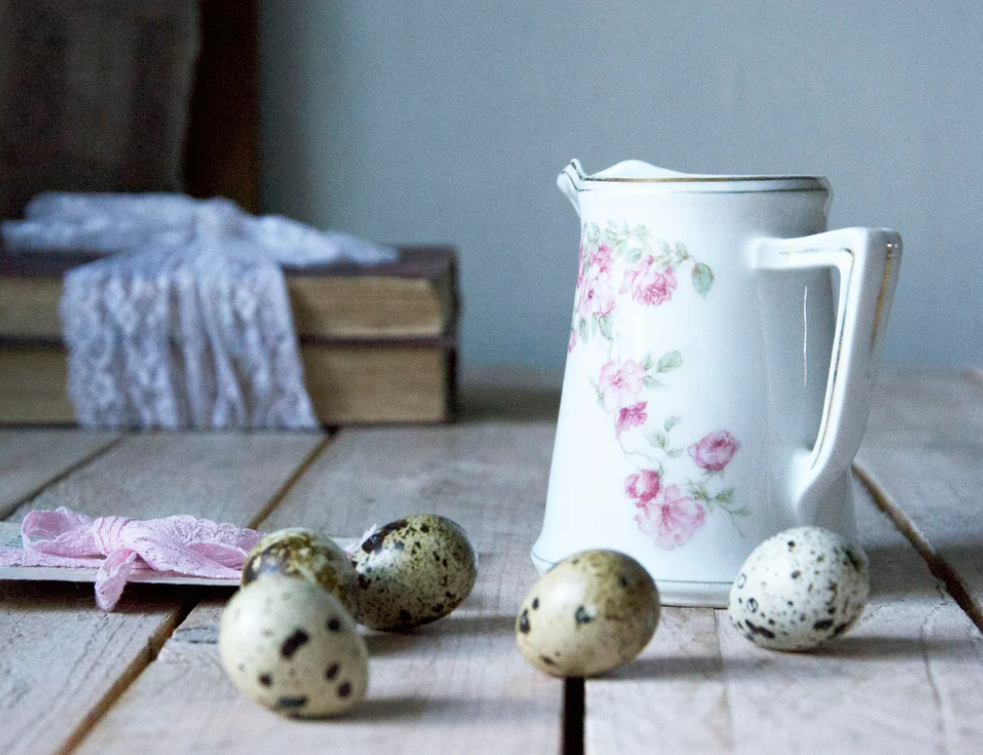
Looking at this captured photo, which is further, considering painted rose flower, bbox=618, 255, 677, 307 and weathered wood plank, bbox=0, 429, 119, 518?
weathered wood plank, bbox=0, 429, 119, 518

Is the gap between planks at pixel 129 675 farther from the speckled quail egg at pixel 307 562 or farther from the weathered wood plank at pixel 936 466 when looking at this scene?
the weathered wood plank at pixel 936 466

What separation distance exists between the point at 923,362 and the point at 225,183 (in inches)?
38.2

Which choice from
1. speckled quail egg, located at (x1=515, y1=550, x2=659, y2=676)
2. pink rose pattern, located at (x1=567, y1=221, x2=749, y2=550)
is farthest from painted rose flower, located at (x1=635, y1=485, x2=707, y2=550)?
speckled quail egg, located at (x1=515, y1=550, x2=659, y2=676)

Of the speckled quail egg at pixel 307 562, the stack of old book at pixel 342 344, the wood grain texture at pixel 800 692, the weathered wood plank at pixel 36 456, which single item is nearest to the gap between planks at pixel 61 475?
the weathered wood plank at pixel 36 456

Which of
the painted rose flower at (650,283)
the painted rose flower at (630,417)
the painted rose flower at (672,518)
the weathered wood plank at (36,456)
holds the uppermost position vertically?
the painted rose flower at (650,283)

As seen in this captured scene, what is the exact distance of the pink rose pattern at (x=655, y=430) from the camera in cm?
54

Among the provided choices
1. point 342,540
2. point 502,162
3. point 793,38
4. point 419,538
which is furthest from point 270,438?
point 793,38

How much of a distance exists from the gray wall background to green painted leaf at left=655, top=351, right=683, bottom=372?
1.07 metres

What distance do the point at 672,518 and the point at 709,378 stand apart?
65 mm

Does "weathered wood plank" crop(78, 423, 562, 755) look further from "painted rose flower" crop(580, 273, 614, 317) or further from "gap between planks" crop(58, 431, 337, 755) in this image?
"painted rose flower" crop(580, 273, 614, 317)

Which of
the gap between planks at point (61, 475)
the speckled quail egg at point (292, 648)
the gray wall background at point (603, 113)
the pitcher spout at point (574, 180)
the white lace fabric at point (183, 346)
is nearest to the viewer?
the speckled quail egg at point (292, 648)

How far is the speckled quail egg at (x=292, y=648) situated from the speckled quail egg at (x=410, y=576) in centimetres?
9

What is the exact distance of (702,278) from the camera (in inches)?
21.0

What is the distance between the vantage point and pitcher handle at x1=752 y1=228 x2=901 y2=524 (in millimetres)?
498
